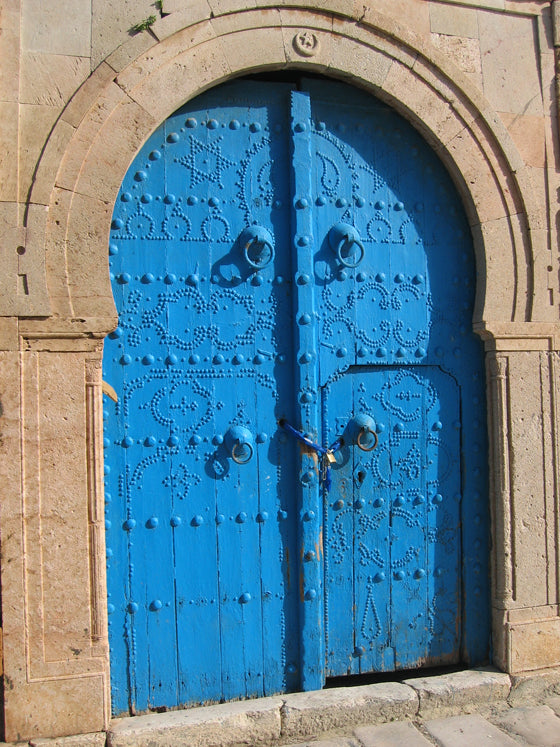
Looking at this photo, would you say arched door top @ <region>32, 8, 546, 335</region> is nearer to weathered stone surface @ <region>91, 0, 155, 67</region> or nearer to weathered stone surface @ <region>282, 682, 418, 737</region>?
weathered stone surface @ <region>91, 0, 155, 67</region>

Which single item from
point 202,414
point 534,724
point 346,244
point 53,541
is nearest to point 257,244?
point 346,244

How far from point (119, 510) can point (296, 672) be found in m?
1.14

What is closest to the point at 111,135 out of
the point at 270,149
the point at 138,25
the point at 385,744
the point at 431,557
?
the point at 138,25

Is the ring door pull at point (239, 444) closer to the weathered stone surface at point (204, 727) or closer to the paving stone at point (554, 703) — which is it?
the weathered stone surface at point (204, 727)

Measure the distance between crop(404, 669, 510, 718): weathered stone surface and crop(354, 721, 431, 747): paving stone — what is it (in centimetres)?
15

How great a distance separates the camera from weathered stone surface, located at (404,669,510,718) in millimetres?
3010

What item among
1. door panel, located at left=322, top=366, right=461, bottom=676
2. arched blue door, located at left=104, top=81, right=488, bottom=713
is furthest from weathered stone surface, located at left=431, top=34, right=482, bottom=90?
door panel, located at left=322, top=366, right=461, bottom=676

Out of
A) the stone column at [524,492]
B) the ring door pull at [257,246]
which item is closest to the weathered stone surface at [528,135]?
the stone column at [524,492]

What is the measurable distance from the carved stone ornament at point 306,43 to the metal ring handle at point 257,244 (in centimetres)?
87

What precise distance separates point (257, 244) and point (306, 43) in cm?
95

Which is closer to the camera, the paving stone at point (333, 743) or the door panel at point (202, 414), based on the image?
the paving stone at point (333, 743)

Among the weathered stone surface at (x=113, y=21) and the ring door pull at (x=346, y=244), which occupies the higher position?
the weathered stone surface at (x=113, y=21)

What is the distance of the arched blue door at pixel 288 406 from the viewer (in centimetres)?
294

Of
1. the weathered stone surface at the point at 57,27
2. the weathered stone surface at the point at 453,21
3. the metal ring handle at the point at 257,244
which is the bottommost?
the metal ring handle at the point at 257,244
